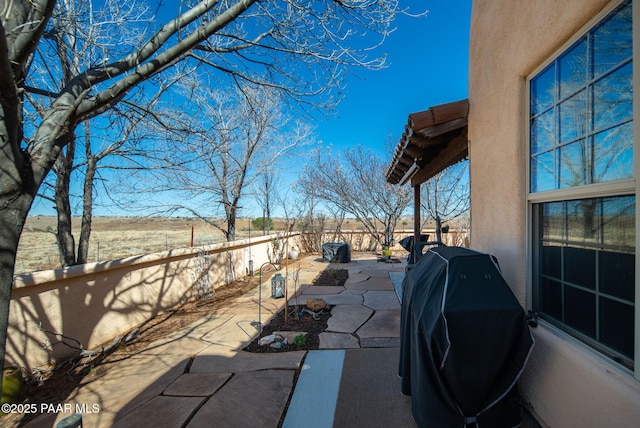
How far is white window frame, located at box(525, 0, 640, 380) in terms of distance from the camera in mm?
1301

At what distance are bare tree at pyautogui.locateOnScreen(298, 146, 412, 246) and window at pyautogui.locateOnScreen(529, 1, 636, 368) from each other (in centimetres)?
1034

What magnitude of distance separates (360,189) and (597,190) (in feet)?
38.0

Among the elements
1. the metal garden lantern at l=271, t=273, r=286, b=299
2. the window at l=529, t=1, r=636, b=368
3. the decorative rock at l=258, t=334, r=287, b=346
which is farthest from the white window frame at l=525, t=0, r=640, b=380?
the metal garden lantern at l=271, t=273, r=286, b=299

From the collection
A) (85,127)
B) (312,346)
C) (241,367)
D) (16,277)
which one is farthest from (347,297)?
(85,127)

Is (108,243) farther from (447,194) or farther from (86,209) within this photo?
(447,194)

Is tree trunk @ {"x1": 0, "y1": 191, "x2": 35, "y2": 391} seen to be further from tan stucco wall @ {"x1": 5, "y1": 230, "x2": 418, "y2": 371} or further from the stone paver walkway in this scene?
tan stucco wall @ {"x1": 5, "y1": 230, "x2": 418, "y2": 371}

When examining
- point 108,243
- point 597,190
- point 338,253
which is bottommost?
point 108,243

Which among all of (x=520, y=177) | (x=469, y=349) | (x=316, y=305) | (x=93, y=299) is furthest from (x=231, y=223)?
(x=469, y=349)

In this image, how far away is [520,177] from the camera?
2.16m

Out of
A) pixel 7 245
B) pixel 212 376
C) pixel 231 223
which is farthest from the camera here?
pixel 231 223

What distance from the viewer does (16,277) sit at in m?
3.07

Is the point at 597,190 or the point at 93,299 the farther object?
the point at 93,299

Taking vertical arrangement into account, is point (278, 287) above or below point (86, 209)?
below

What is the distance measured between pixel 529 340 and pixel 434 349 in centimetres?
57
